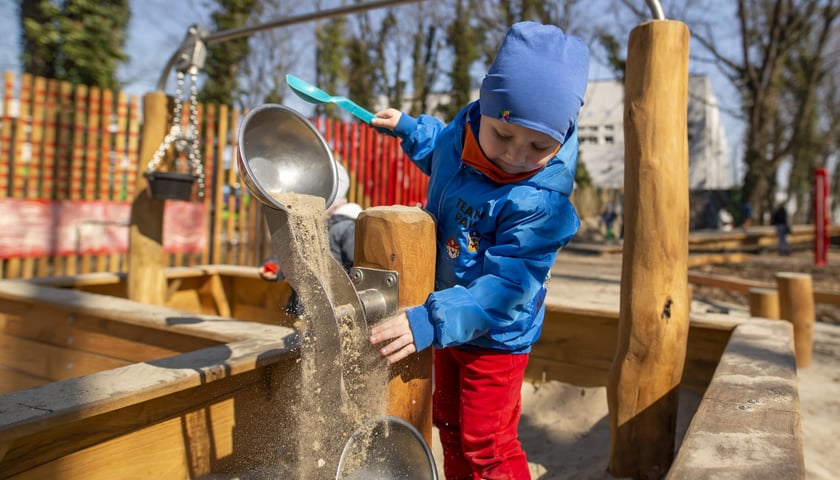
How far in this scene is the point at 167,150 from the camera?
384cm

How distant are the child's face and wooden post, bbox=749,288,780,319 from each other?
3170 mm

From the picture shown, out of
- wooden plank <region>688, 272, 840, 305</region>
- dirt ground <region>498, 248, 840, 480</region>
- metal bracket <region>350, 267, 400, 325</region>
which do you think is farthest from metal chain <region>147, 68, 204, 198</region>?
wooden plank <region>688, 272, 840, 305</region>

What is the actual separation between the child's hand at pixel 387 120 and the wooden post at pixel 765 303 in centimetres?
322

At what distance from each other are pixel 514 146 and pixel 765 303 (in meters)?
3.29

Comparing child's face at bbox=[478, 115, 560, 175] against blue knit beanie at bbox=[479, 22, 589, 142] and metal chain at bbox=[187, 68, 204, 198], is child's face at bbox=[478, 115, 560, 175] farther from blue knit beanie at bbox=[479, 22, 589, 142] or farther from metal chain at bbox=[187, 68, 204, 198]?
metal chain at bbox=[187, 68, 204, 198]

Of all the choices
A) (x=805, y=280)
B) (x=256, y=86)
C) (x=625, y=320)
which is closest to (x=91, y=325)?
(x=625, y=320)

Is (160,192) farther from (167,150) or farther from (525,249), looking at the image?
(525,249)

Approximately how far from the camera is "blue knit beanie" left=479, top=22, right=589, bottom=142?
1296 millimetres

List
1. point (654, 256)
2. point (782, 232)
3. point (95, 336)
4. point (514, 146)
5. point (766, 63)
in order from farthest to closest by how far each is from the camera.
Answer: point (766, 63), point (782, 232), point (95, 336), point (654, 256), point (514, 146)

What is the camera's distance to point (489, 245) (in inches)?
59.0

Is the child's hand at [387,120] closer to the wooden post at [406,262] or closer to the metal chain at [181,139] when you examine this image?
the wooden post at [406,262]

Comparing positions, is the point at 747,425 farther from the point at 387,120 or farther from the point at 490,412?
the point at 387,120

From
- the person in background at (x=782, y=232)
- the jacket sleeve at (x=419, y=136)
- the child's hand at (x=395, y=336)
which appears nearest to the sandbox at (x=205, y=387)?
the child's hand at (x=395, y=336)

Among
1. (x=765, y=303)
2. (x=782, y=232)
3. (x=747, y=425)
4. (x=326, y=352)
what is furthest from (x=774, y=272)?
(x=326, y=352)
